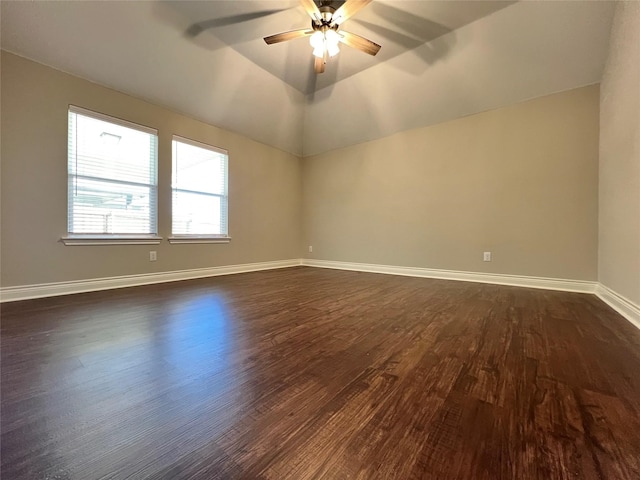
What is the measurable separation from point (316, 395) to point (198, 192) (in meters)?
3.77

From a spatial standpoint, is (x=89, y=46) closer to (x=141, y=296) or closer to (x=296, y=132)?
(x=141, y=296)

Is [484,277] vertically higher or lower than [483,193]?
lower

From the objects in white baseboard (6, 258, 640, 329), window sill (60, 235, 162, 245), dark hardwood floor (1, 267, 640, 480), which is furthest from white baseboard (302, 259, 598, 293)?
window sill (60, 235, 162, 245)

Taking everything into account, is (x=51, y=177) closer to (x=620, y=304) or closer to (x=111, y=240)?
(x=111, y=240)

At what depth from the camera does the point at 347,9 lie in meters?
2.34

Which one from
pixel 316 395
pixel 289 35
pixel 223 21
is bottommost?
pixel 316 395

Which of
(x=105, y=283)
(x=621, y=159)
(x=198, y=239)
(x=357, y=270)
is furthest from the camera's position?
(x=357, y=270)

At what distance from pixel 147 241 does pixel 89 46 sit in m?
2.17

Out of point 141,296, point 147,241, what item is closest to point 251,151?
point 147,241

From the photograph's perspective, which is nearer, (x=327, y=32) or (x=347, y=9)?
(x=347, y=9)

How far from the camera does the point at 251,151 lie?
479 cm

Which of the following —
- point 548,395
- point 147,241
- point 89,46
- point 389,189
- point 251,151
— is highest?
point 89,46

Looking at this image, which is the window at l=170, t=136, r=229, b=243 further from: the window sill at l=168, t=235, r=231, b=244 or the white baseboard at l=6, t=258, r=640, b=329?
the white baseboard at l=6, t=258, r=640, b=329

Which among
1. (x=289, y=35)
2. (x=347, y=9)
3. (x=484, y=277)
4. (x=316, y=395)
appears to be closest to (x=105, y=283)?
(x=316, y=395)
